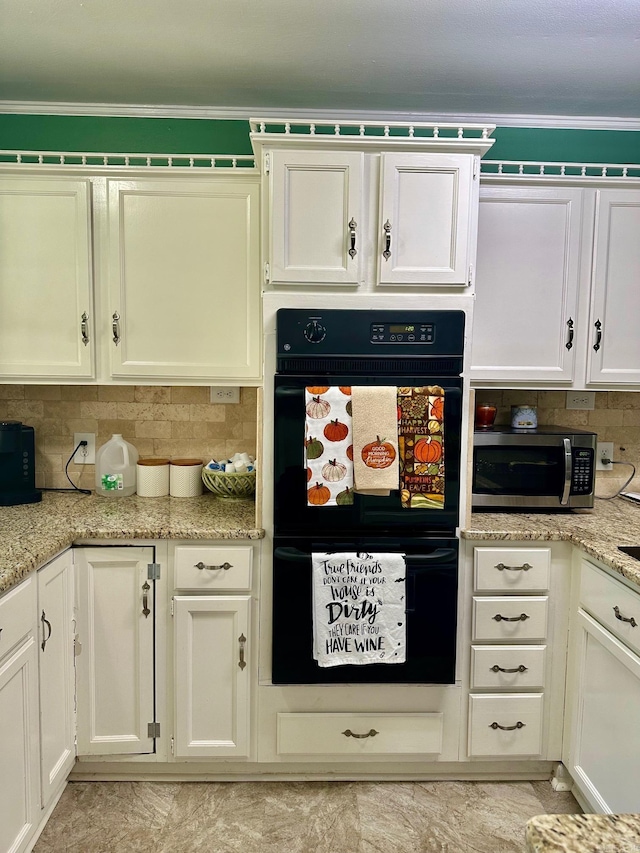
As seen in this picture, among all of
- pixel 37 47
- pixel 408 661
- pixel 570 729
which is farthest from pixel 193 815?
pixel 37 47

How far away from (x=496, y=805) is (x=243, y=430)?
1.69 meters

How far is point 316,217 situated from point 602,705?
5.93 feet

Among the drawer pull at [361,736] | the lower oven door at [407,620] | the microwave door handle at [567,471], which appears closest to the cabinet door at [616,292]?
the microwave door handle at [567,471]

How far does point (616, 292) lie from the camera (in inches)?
89.3

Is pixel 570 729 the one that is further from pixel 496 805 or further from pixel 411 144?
pixel 411 144

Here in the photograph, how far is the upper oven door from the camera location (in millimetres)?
1945

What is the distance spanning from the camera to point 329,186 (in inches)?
76.6

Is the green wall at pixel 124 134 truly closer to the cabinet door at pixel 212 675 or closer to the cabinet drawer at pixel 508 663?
the cabinet door at pixel 212 675

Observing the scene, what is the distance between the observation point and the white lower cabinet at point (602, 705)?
1.67m

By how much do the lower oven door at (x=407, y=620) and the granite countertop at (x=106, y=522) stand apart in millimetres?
183

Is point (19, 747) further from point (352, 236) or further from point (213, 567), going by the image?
point (352, 236)

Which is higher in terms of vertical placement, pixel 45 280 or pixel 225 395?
pixel 45 280

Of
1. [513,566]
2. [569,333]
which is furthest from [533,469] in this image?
[569,333]

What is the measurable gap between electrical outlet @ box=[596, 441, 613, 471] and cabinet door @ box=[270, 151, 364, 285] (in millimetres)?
1448
